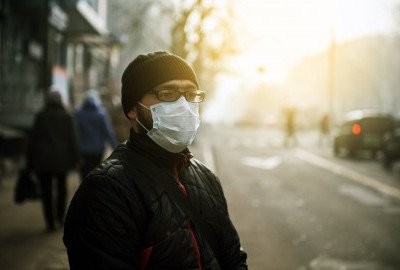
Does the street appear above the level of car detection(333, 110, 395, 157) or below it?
below

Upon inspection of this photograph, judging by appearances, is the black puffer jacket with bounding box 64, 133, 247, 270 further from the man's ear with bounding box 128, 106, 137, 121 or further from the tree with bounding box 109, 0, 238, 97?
the tree with bounding box 109, 0, 238, 97

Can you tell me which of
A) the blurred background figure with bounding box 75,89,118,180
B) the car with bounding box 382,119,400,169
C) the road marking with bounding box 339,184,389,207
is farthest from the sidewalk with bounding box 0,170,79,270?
the car with bounding box 382,119,400,169

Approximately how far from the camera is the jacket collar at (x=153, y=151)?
2.29 meters

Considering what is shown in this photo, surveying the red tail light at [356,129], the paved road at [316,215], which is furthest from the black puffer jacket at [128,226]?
the red tail light at [356,129]

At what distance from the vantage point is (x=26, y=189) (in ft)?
24.3

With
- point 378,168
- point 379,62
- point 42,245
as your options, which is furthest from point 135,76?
point 379,62

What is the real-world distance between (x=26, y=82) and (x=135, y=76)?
1733cm

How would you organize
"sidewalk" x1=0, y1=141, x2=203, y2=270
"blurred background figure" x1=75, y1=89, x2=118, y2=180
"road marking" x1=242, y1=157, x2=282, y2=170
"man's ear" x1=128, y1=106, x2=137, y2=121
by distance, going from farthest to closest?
"road marking" x1=242, y1=157, x2=282, y2=170
"blurred background figure" x1=75, y1=89, x2=118, y2=180
"sidewalk" x1=0, y1=141, x2=203, y2=270
"man's ear" x1=128, y1=106, x2=137, y2=121

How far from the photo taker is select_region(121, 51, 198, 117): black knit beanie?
2.28 meters

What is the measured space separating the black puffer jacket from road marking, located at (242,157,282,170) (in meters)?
15.7

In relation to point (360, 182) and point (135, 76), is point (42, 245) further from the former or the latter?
point (360, 182)

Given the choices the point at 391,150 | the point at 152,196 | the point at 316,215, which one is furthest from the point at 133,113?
the point at 391,150

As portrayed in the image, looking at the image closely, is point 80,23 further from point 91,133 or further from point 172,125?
point 172,125

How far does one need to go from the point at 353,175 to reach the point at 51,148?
10.1m
